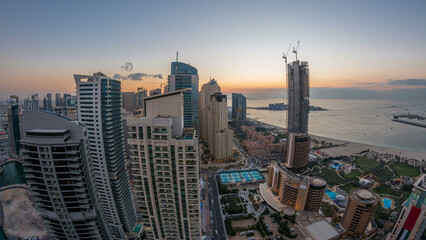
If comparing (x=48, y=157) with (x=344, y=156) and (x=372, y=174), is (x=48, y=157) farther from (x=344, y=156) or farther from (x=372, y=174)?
(x=344, y=156)

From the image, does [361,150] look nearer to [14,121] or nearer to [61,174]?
[61,174]

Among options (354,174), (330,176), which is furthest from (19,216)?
(354,174)

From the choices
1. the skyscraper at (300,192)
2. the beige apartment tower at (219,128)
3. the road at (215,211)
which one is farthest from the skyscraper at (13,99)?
the skyscraper at (300,192)

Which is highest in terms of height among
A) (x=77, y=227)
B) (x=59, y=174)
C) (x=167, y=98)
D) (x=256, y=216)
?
(x=167, y=98)

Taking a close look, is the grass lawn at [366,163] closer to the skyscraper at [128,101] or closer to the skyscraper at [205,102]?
the skyscraper at [205,102]

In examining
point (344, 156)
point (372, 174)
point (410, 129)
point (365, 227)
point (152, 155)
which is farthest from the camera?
point (410, 129)

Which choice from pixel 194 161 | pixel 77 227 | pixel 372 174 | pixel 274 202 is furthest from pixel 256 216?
pixel 372 174
